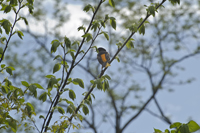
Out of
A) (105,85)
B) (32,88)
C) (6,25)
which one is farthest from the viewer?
(6,25)

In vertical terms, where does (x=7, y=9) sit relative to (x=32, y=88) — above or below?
above

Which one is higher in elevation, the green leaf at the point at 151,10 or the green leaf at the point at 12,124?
the green leaf at the point at 151,10

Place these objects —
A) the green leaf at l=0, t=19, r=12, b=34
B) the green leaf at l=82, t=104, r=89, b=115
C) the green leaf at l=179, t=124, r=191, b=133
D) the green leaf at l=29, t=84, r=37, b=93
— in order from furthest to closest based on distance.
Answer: the green leaf at l=0, t=19, r=12, b=34
the green leaf at l=82, t=104, r=89, b=115
the green leaf at l=29, t=84, r=37, b=93
the green leaf at l=179, t=124, r=191, b=133

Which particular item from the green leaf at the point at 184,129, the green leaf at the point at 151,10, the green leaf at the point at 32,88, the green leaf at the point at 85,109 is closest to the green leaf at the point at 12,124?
the green leaf at the point at 32,88

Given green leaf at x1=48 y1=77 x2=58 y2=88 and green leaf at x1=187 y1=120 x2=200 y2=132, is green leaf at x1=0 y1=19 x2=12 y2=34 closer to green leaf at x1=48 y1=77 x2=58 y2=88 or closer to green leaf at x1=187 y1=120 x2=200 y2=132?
green leaf at x1=48 y1=77 x2=58 y2=88

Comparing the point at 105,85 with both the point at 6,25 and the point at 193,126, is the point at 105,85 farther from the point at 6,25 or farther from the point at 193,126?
the point at 6,25

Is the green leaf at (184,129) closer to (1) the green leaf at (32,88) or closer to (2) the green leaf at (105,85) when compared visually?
(2) the green leaf at (105,85)

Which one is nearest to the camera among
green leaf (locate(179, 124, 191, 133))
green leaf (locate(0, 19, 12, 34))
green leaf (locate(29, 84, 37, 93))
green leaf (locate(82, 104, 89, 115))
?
green leaf (locate(179, 124, 191, 133))

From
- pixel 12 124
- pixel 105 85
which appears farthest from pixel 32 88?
pixel 105 85

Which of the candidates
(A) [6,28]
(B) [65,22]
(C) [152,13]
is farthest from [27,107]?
(B) [65,22]

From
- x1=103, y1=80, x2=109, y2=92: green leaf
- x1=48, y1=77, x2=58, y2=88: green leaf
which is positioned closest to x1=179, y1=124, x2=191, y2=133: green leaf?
x1=103, y1=80, x2=109, y2=92: green leaf

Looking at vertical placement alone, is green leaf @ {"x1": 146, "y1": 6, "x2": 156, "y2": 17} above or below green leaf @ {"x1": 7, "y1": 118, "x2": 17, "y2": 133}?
above

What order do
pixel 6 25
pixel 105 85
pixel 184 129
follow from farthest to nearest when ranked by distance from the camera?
pixel 6 25 < pixel 105 85 < pixel 184 129

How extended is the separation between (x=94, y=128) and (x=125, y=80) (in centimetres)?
296
